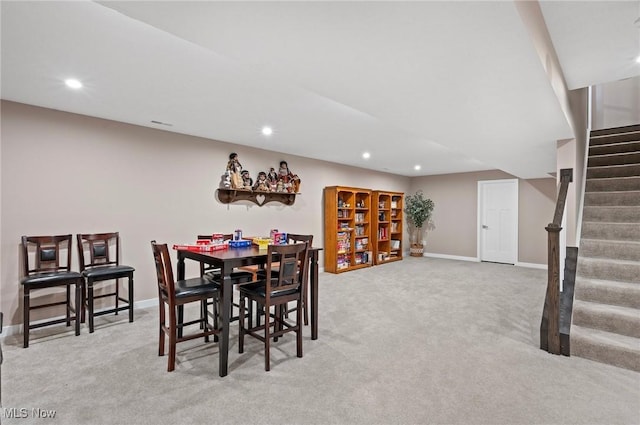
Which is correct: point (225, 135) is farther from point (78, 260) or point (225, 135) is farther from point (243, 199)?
point (78, 260)

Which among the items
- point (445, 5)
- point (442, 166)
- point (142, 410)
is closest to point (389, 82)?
point (445, 5)

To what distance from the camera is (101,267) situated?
3430 mm

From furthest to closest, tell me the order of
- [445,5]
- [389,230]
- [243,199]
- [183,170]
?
[389,230], [243,199], [183,170], [445,5]

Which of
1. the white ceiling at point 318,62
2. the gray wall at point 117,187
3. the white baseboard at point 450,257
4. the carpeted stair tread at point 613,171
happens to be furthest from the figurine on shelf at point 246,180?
the white baseboard at point 450,257

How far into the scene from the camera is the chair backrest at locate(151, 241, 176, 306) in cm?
224

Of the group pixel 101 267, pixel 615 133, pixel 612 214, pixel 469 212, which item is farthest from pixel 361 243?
pixel 101 267

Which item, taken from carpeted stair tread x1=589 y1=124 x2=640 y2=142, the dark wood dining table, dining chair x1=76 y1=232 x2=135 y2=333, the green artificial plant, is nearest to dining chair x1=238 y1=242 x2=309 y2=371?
the dark wood dining table

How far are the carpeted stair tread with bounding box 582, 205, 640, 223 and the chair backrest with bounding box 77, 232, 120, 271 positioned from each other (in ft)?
18.0

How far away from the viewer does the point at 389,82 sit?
203 centimetres

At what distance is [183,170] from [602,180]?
5.47 meters

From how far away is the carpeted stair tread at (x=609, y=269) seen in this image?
285 cm

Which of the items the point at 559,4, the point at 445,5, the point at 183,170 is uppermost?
the point at 559,4

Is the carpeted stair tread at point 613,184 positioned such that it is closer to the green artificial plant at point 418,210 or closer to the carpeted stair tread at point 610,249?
the carpeted stair tread at point 610,249

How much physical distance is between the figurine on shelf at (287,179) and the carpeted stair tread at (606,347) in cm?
415
